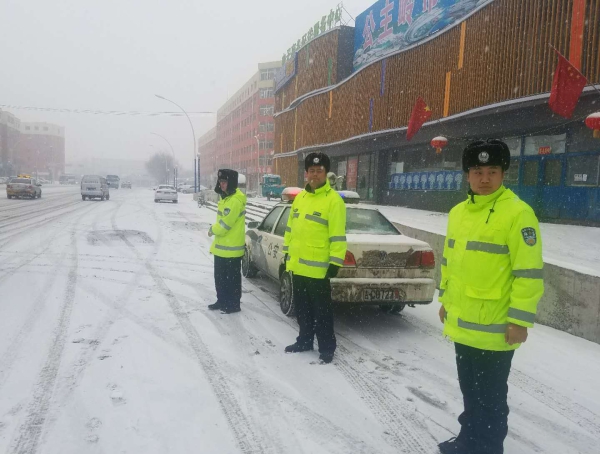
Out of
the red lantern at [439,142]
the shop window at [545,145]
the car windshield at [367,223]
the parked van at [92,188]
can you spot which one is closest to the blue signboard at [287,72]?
the parked van at [92,188]

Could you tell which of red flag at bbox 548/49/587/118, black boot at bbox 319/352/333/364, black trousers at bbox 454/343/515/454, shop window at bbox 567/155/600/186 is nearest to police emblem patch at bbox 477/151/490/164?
black trousers at bbox 454/343/515/454

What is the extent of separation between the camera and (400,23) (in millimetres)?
21438

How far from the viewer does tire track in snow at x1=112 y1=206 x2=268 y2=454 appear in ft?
8.95

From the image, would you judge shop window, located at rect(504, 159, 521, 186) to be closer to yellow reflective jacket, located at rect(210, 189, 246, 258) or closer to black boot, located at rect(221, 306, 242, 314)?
yellow reflective jacket, located at rect(210, 189, 246, 258)

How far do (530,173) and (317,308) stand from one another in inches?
513

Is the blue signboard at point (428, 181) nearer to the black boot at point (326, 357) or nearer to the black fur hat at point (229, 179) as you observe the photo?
the black fur hat at point (229, 179)

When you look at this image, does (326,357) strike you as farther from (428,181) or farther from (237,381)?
(428,181)

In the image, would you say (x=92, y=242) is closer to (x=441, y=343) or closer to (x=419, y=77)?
(x=441, y=343)

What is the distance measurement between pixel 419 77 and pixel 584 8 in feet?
24.8

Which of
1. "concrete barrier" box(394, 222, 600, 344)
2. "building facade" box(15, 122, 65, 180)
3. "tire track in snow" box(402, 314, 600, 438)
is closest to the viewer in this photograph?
"tire track in snow" box(402, 314, 600, 438)

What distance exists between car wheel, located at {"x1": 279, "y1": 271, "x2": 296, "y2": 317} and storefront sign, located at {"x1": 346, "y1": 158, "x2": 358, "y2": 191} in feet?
67.5

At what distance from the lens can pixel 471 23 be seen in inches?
592

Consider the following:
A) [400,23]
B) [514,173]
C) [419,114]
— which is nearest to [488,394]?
[514,173]

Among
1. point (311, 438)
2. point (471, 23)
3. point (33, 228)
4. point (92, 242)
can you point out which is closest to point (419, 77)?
point (471, 23)
